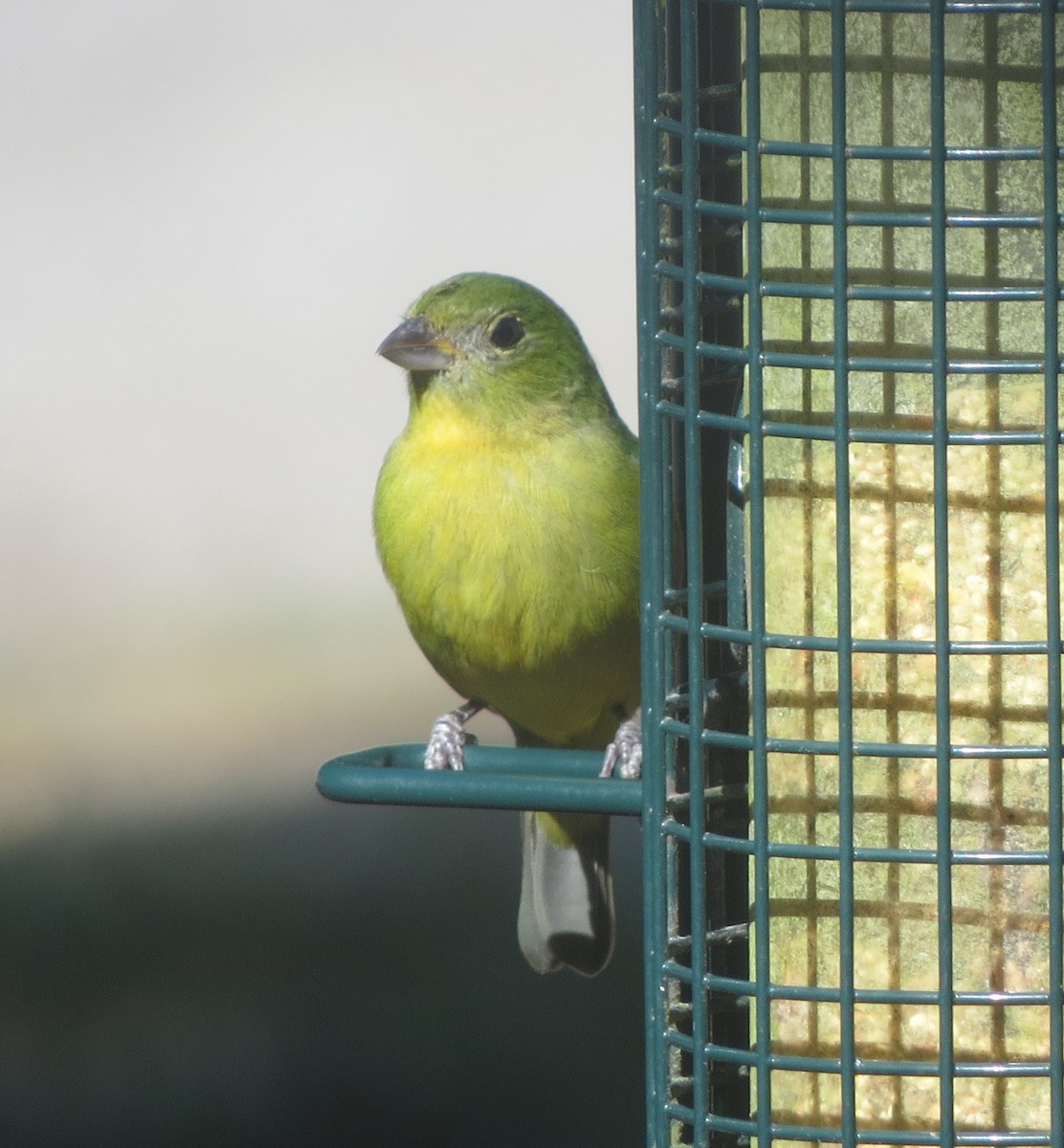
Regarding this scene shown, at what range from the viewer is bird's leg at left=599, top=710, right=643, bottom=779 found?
3.84m

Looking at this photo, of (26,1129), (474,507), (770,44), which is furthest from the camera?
(26,1129)

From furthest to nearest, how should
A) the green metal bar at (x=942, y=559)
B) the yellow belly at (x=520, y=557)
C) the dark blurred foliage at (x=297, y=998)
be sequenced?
the dark blurred foliage at (x=297, y=998) → the yellow belly at (x=520, y=557) → the green metal bar at (x=942, y=559)

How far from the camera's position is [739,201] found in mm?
3150

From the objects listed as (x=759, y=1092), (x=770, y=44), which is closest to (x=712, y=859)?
(x=759, y=1092)

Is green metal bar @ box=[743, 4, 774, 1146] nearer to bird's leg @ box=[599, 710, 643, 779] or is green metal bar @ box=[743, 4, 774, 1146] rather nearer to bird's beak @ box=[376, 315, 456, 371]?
bird's leg @ box=[599, 710, 643, 779]

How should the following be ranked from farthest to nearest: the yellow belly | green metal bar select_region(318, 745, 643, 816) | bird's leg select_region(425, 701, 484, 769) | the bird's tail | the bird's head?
the bird's tail
the bird's head
the yellow belly
bird's leg select_region(425, 701, 484, 769)
green metal bar select_region(318, 745, 643, 816)

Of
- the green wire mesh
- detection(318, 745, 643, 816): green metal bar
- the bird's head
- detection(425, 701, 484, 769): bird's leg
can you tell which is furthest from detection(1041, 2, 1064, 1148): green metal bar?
the bird's head

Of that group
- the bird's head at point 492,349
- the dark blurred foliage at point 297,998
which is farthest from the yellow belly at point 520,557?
the dark blurred foliage at point 297,998

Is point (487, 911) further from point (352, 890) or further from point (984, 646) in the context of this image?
point (984, 646)

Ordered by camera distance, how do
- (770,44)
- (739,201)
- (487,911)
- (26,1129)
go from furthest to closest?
(487,911) → (26,1129) → (739,201) → (770,44)

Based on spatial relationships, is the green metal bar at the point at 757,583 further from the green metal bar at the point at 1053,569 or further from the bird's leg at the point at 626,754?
the bird's leg at the point at 626,754

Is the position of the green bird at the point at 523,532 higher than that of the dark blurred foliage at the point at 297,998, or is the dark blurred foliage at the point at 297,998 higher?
the green bird at the point at 523,532

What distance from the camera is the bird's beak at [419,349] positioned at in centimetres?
448

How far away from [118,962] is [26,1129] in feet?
2.45
